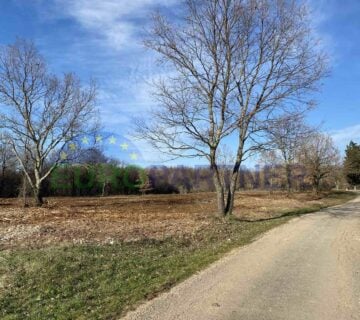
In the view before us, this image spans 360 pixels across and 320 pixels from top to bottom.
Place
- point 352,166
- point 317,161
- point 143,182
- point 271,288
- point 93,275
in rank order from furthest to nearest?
point 352,166, point 143,182, point 317,161, point 93,275, point 271,288

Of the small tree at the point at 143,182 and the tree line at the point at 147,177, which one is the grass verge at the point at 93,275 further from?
the small tree at the point at 143,182

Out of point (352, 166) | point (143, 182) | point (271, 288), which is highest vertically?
point (352, 166)

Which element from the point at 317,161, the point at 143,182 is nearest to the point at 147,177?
the point at 143,182

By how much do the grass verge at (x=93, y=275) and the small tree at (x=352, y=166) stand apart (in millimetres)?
79161

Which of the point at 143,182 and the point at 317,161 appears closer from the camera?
the point at 317,161

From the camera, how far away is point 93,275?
938 cm

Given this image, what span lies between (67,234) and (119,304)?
7681mm

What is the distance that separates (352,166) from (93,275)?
88114 mm

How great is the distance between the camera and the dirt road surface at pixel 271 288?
6.49 metres

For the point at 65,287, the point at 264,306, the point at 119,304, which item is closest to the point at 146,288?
the point at 119,304

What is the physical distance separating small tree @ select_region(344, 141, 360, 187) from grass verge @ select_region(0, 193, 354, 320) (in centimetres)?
7916

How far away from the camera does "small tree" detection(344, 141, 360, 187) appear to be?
88.2 meters

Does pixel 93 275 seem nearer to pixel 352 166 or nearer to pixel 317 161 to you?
pixel 317 161

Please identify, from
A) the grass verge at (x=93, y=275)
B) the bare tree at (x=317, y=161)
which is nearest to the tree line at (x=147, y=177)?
the bare tree at (x=317, y=161)
